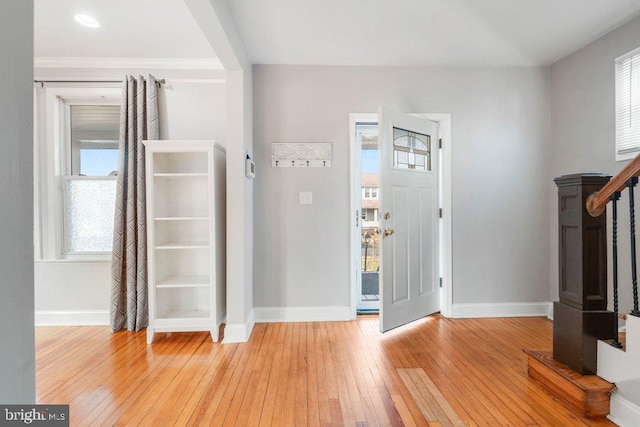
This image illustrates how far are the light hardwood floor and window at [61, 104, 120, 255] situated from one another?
0.89 metres

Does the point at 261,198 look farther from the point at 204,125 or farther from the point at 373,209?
the point at 373,209

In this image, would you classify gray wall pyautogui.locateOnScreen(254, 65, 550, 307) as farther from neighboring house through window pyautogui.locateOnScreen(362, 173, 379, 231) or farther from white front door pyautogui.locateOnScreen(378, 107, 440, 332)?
neighboring house through window pyautogui.locateOnScreen(362, 173, 379, 231)

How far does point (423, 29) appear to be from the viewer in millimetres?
2406

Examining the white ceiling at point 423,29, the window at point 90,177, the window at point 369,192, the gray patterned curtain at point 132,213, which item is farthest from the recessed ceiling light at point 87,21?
the window at point 369,192

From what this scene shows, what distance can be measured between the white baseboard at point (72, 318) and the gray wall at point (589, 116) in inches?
179

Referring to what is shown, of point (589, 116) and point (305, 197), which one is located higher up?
point (589, 116)

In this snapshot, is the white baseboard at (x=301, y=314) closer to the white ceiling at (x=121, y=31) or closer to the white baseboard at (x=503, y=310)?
the white baseboard at (x=503, y=310)

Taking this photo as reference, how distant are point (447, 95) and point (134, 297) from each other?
12.0 ft

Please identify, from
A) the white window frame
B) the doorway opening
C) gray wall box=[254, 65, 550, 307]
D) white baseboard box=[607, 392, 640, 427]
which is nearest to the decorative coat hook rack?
gray wall box=[254, 65, 550, 307]

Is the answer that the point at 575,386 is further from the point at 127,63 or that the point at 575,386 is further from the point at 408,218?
the point at 127,63

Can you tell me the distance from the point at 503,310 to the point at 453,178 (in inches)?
57.3

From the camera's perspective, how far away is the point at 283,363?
214 cm

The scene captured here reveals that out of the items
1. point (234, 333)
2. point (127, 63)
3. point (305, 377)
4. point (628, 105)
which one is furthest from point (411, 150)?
point (127, 63)

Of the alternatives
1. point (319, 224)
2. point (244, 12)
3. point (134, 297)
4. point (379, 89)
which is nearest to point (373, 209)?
point (319, 224)
